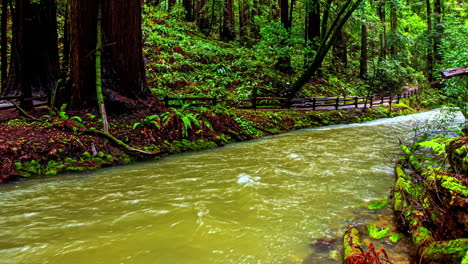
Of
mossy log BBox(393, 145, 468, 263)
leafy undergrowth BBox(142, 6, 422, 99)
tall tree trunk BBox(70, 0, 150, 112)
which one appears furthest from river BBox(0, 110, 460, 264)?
leafy undergrowth BBox(142, 6, 422, 99)

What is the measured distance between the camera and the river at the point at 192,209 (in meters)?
3.76

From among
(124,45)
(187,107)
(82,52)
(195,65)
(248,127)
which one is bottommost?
(248,127)

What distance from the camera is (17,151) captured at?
7.11 meters

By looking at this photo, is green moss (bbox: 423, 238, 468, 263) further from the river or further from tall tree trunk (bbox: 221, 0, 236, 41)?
tall tree trunk (bbox: 221, 0, 236, 41)

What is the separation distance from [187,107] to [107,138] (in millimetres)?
4415

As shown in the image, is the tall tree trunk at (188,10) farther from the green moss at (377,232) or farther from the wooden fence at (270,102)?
the green moss at (377,232)

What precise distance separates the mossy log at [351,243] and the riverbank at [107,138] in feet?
21.1

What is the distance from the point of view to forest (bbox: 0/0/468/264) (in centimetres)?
384

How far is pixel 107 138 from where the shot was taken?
8562mm

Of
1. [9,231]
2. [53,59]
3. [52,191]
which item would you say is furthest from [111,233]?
[53,59]

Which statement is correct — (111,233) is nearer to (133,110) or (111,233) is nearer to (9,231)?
(9,231)

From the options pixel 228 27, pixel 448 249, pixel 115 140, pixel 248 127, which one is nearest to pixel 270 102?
A: pixel 248 127

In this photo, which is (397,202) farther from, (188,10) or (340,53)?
(340,53)

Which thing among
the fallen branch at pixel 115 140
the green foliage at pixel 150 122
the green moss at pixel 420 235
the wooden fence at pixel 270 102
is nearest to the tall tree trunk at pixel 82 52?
the fallen branch at pixel 115 140
